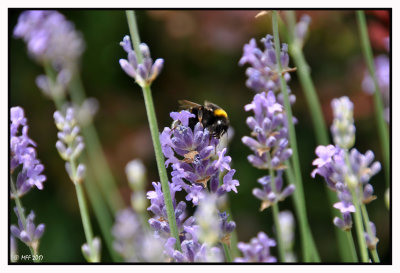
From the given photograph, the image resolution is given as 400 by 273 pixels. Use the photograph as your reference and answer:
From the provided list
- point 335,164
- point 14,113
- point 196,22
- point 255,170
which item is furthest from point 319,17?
point 14,113

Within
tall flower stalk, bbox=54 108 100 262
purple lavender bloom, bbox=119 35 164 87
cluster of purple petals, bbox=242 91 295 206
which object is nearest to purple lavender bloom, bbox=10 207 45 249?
tall flower stalk, bbox=54 108 100 262

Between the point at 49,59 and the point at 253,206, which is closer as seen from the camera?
the point at 49,59

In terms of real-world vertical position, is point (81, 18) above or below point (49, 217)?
above

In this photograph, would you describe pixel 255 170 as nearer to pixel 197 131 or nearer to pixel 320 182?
pixel 320 182

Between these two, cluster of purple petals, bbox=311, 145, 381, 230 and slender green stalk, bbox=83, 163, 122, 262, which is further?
slender green stalk, bbox=83, 163, 122, 262

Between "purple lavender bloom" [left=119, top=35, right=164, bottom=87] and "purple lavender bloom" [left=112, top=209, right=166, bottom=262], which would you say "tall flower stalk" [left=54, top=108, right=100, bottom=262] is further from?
"purple lavender bloom" [left=119, top=35, right=164, bottom=87]
